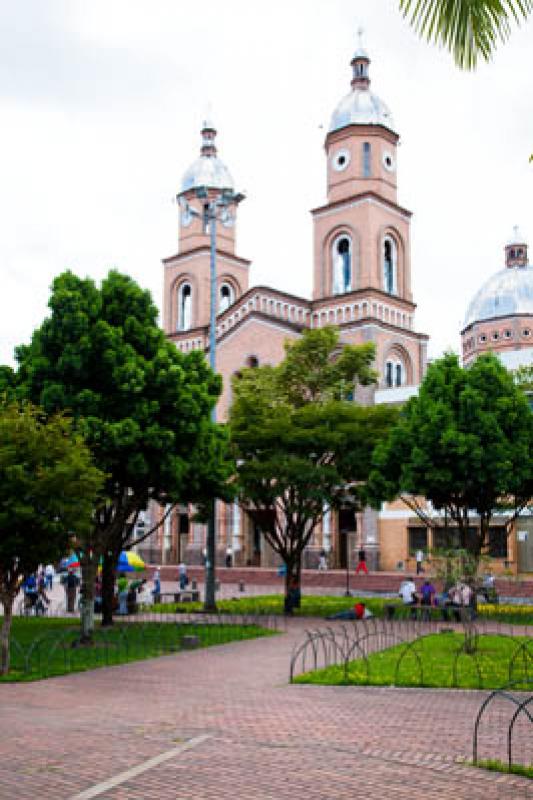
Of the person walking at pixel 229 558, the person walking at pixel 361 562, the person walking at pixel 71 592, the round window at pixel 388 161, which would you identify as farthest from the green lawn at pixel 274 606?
the round window at pixel 388 161

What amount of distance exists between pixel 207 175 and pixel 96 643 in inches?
1659

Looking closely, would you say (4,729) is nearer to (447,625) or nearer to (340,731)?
(340,731)

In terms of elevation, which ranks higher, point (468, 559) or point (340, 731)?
point (468, 559)

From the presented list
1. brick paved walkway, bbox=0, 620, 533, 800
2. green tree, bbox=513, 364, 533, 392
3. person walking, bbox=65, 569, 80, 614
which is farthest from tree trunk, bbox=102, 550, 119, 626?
green tree, bbox=513, 364, 533, 392

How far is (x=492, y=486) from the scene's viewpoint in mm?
23734

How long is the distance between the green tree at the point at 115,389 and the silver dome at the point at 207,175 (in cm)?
3652

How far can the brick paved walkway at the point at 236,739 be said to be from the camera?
7441 millimetres

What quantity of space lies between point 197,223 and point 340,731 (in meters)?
49.0

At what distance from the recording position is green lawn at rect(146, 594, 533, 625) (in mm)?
23969

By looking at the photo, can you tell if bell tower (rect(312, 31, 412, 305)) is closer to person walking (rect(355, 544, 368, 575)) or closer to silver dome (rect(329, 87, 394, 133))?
silver dome (rect(329, 87, 394, 133))

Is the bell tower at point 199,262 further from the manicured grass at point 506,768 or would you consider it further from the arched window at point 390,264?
the manicured grass at point 506,768

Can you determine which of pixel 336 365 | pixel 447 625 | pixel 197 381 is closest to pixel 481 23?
pixel 197 381

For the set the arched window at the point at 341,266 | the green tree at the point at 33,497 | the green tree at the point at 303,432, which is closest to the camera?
the green tree at the point at 33,497

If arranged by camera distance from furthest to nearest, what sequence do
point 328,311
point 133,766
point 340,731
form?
point 328,311, point 340,731, point 133,766
